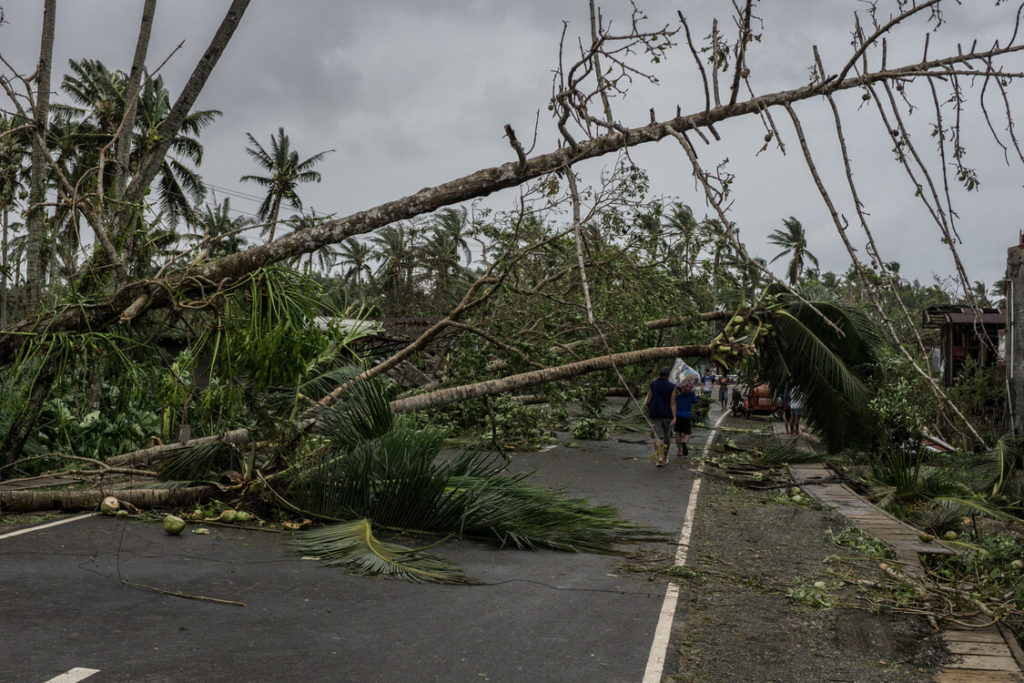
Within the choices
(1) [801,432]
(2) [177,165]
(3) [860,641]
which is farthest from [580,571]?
(2) [177,165]

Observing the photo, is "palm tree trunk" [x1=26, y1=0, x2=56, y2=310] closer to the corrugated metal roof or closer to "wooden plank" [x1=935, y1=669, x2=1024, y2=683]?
"wooden plank" [x1=935, y1=669, x2=1024, y2=683]

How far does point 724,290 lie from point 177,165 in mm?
33187

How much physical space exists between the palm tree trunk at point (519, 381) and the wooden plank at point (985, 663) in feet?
18.8

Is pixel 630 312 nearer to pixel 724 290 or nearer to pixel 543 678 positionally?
pixel 724 290

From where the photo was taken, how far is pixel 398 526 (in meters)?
8.45

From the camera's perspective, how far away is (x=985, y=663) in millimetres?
5344

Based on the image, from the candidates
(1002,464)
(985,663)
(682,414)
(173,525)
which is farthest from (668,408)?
(985,663)

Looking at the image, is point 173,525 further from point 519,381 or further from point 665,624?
point 519,381

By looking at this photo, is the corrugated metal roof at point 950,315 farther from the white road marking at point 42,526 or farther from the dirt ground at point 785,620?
the white road marking at point 42,526

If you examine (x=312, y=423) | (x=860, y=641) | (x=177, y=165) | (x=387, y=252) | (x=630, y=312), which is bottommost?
(x=860, y=641)

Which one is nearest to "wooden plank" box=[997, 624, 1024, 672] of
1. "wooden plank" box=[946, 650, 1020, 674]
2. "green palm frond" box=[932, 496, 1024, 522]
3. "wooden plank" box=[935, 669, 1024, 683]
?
"wooden plank" box=[946, 650, 1020, 674]

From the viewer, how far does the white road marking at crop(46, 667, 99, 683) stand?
14.7 feet

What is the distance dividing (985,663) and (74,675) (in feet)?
17.1

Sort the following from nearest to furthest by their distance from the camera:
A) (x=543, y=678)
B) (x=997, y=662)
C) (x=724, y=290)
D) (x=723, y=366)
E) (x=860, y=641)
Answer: (x=543, y=678) < (x=997, y=662) < (x=860, y=641) < (x=723, y=366) < (x=724, y=290)
